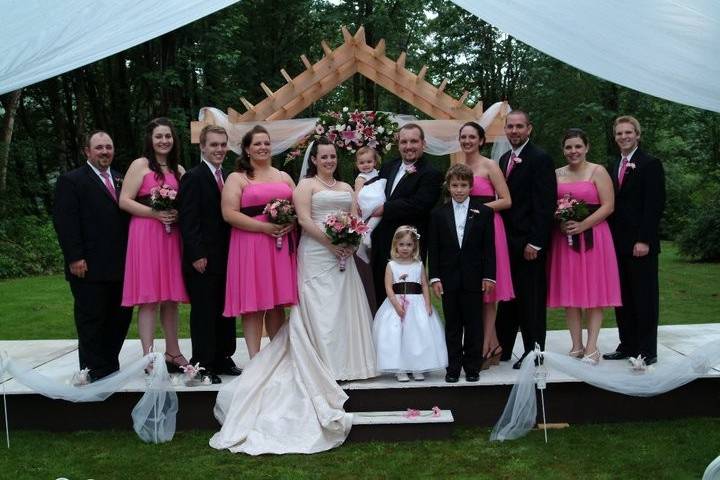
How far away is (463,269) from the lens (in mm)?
5207

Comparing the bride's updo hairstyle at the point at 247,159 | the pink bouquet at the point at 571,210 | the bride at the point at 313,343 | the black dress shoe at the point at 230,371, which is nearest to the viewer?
the bride at the point at 313,343

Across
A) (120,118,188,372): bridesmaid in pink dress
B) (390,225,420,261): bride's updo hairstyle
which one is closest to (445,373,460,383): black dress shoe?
(390,225,420,261): bride's updo hairstyle

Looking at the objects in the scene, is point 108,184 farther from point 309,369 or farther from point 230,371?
point 309,369

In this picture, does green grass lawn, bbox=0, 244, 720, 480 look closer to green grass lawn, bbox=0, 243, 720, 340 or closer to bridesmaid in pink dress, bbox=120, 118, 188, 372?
bridesmaid in pink dress, bbox=120, 118, 188, 372

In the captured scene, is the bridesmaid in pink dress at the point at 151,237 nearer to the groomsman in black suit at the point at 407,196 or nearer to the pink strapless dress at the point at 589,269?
the groomsman in black suit at the point at 407,196

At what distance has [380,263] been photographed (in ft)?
18.9

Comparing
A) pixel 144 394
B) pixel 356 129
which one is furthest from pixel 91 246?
pixel 356 129

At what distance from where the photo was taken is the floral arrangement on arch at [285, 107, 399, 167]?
7.18 meters

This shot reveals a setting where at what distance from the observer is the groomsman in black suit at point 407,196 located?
5566mm

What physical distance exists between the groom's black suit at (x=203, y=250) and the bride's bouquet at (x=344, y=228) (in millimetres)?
825

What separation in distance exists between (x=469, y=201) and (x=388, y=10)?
21148 millimetres

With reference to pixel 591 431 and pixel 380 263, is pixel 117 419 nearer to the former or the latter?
pixel 380 263

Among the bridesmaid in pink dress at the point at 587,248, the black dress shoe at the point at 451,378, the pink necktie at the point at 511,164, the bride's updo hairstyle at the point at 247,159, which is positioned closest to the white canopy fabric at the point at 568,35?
the bride's updo hairstyle at the point at 247,159

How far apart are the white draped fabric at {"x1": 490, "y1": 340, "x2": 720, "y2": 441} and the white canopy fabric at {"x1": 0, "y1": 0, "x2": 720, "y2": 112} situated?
176 cm
